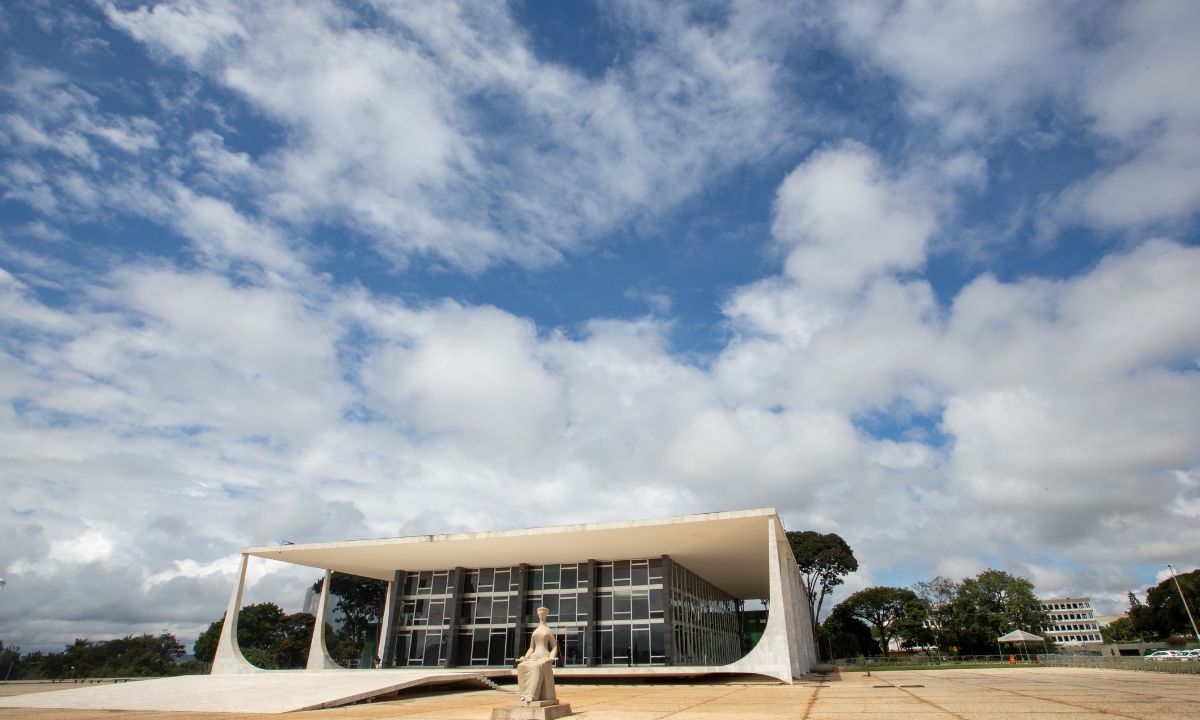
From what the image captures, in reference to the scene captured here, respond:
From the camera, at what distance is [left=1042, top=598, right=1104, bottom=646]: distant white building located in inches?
5266

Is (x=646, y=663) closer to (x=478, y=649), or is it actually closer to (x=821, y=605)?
(x=478, y=649)

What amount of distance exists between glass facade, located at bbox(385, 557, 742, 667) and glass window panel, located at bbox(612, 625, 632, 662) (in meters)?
0.04

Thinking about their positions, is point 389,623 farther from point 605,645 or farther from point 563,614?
point 605,645

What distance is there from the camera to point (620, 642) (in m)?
28.0

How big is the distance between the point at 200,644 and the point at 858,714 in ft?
221

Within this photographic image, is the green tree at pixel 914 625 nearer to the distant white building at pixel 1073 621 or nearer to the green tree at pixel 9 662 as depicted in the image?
the green tree at pixel 9 662

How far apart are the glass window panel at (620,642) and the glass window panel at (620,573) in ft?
6.53

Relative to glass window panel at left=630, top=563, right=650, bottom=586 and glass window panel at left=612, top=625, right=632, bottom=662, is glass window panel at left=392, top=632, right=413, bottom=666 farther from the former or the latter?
glass window panel at left=630, top=563, right=650, bottom=586

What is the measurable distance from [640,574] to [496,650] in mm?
8368

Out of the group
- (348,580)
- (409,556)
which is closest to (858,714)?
(409,556)

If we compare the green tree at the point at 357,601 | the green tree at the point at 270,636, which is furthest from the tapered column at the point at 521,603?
the green tree at the point at 270,636

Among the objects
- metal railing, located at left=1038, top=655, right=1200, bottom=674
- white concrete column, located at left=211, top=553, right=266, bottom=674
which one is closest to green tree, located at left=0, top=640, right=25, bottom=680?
white concrete column, located at left=211, top=553, right=266, bottom=674

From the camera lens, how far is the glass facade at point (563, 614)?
27953mm

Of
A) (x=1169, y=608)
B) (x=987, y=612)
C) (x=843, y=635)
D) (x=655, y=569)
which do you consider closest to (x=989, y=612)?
(x=987, y=612)
